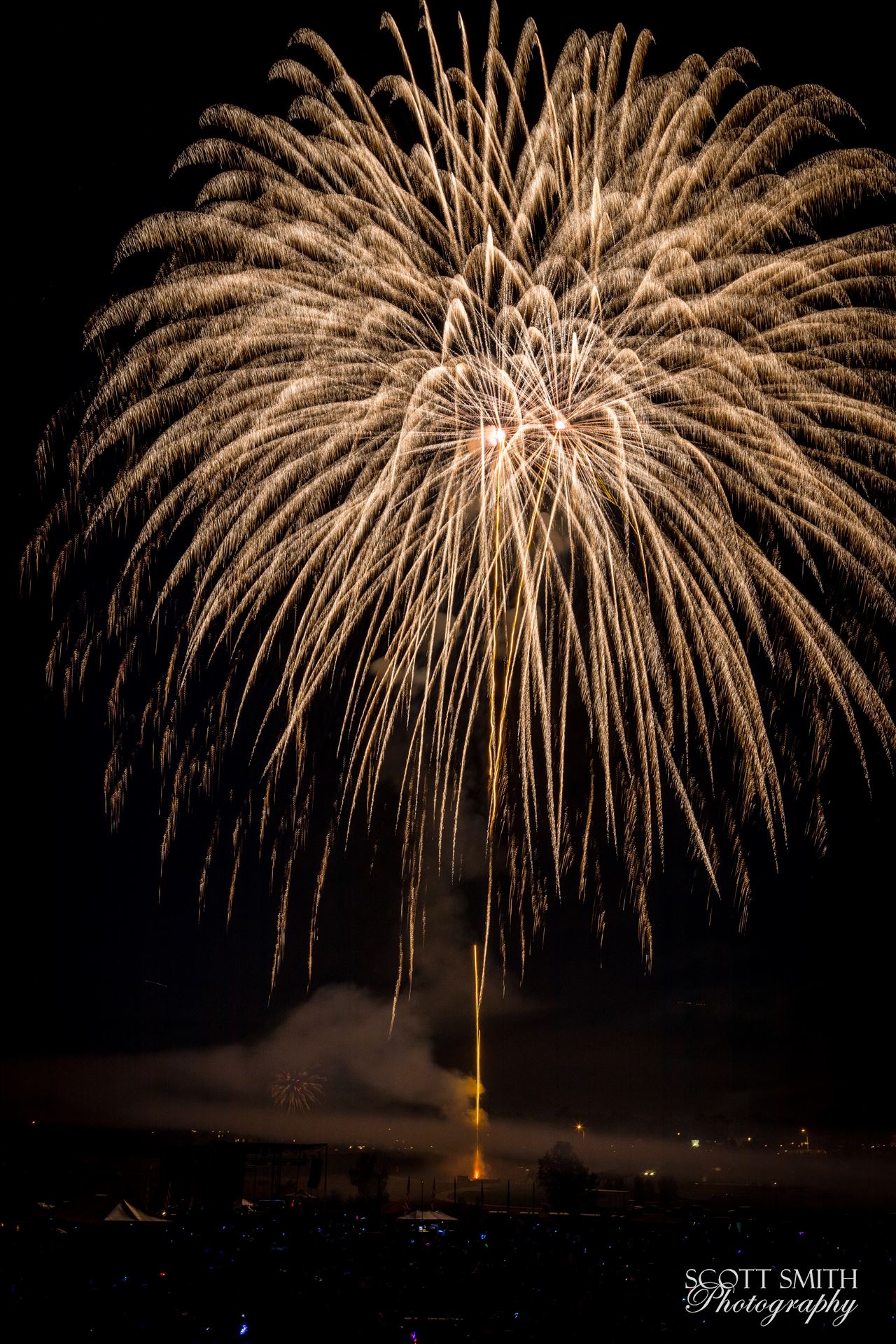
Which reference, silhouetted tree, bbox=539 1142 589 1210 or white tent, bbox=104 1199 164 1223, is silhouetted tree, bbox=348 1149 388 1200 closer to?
silhouetted tree, bbox=539 1142 589 1210

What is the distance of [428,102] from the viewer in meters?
12.7

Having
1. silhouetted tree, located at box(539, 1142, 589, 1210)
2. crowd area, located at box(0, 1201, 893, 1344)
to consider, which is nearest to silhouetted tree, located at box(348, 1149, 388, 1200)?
silhouetted tree, located at box(539, 1142, 589, 1210)

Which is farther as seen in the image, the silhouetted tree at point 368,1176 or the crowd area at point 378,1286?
the silhouetted tree at point 368,1176

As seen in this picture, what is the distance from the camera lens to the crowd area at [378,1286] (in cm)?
1052

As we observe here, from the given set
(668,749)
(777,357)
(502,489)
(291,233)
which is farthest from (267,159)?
(668,749)

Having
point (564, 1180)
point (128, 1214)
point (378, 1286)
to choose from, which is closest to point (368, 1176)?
point (564, 1180)

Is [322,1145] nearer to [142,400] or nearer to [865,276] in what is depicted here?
[142,400]

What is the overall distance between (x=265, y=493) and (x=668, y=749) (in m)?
6.02

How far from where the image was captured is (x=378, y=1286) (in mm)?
12688

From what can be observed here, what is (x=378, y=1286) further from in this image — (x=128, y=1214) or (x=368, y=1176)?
(x=368, y=1176)

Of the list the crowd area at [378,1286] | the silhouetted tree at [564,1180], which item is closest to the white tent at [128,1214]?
the crowd area at [378,1286]

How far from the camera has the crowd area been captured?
34.5ft

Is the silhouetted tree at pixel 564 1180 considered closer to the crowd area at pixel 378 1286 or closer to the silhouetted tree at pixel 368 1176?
the silhouetted tree at pixel 368 1176

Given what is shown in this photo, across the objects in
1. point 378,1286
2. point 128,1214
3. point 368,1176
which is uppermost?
point 368,1176
